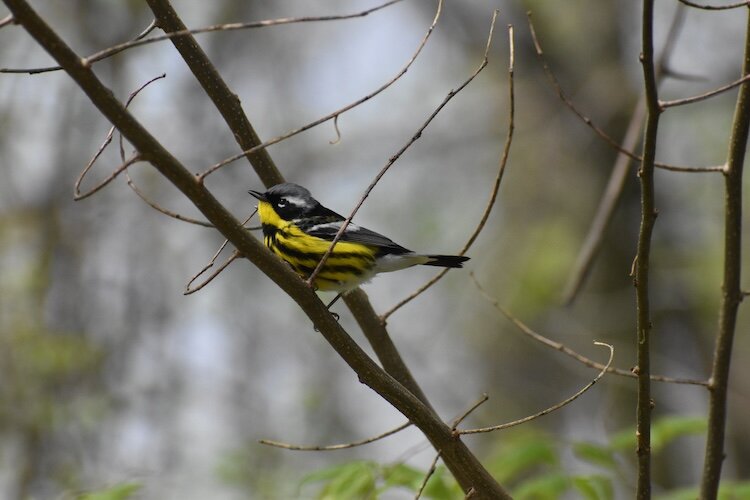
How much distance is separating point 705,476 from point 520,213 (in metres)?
8.27

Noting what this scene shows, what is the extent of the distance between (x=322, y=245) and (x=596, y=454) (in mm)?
1399

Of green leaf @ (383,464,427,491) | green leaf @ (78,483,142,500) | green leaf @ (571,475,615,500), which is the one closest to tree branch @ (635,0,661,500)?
green leaf @ (571,475,615,500)

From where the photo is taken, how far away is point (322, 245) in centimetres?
363

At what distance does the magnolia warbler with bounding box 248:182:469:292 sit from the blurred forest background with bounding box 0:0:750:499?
3210 millimetres

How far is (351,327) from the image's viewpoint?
34.7ft

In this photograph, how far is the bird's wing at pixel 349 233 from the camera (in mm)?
3801

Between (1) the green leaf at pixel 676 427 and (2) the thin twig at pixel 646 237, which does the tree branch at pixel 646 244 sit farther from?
(1) the green leaf at pixel 676 427

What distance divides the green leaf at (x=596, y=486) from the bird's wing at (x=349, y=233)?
1.38 m

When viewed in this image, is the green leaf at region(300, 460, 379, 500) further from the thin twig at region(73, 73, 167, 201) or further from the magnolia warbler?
the thin twig at region(73, 73, 167, 201)

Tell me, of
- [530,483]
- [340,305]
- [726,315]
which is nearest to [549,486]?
[530,483]

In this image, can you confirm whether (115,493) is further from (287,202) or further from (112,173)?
(287,202)

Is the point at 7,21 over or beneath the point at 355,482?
over

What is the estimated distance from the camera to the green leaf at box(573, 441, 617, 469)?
10.6ft

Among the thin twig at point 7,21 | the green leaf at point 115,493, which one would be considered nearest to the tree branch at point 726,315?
the green leaf at point 115,493
